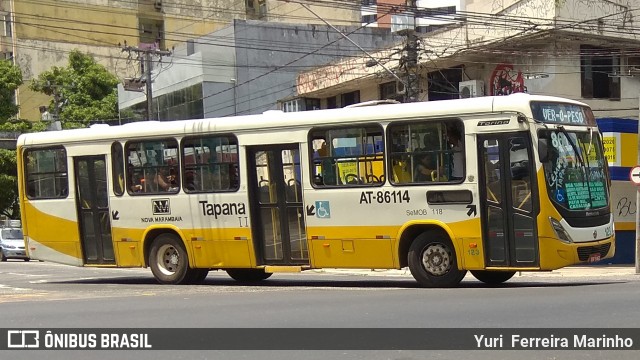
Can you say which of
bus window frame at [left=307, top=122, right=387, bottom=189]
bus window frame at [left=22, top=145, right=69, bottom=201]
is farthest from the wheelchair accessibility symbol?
bus window frame at [left=22, top=145, right=69, bottom=201]

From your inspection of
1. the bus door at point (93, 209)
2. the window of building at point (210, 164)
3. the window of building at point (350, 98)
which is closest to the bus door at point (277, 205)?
the window of building at point (210, 164)

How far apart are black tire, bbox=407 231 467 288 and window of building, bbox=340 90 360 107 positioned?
2287 centimetres

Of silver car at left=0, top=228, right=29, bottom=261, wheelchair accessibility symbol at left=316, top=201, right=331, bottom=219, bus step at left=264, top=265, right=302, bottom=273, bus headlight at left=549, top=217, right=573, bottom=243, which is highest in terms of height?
wheelchair accessibility symbol at left=316, top=201, right=331, bottom=219

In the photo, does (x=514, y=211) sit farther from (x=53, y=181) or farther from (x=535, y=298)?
(x=53, y=181)

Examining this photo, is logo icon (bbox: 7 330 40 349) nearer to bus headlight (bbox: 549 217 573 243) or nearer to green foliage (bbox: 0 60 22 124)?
bus headlight (bbox: 549 217 573 243)

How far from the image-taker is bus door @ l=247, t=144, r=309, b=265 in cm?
1566

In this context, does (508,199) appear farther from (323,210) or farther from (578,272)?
(578,272)

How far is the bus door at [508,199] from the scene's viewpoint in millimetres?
13686

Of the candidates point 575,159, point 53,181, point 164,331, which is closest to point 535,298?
point 575,159

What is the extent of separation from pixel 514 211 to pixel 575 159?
1485mm

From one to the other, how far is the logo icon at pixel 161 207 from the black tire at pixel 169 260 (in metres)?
0.49

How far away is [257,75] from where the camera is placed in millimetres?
46156

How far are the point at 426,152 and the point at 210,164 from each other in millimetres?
4461

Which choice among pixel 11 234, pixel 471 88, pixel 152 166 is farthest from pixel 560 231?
pixel 11 234
